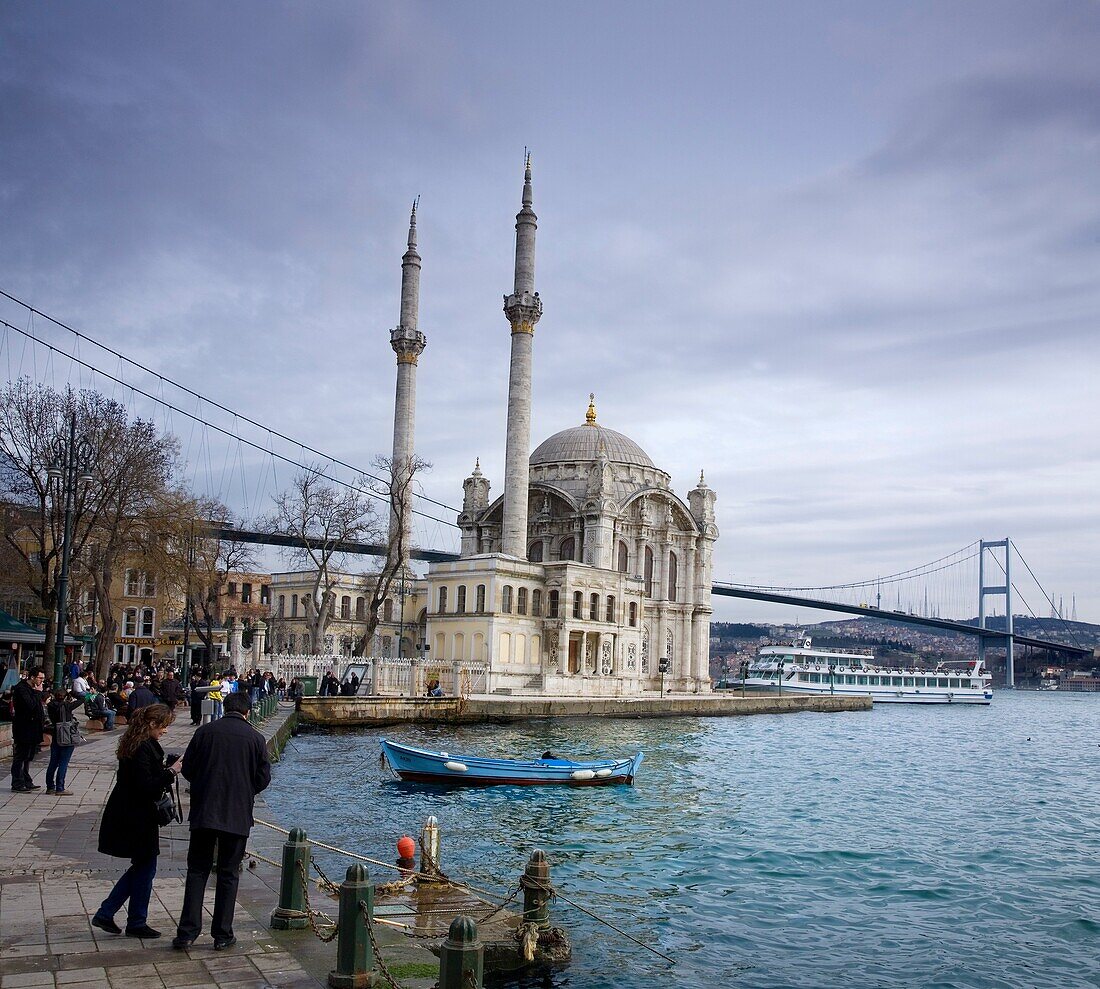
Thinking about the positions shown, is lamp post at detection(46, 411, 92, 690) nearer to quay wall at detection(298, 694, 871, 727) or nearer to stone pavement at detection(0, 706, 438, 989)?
stone pavement at detection(0, 706, 438, 989)

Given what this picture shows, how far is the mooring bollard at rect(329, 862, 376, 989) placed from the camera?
6289 mm

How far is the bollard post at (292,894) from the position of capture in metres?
7.41

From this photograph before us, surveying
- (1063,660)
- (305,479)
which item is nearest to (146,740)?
(305,479)

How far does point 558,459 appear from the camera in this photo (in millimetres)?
69125

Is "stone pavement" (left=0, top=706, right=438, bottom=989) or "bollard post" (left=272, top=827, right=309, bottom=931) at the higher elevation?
"bollard post" (left=272, top=827, right=309, bottom=931)

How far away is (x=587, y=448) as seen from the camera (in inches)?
2714

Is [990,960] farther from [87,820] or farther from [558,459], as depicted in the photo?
[558,459]

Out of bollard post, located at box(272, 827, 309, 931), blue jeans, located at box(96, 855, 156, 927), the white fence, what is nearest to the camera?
blue jeans, located at box(96, 855, 156, 927)

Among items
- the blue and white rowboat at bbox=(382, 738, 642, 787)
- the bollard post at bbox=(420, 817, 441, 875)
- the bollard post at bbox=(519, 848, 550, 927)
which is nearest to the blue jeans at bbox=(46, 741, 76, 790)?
the bollard post at bbox=(420, 817, 441, 875)

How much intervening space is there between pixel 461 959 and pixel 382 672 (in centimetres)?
3681

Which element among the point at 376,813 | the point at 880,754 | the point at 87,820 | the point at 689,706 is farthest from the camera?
the point at 689,706

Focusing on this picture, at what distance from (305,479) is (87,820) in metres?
35.4

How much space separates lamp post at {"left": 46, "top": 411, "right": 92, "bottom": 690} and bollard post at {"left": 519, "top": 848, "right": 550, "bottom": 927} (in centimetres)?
1246

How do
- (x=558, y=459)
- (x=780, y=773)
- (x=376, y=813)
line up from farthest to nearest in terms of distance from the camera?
(x=558, y=459)
(x=780, y=773)
(x=376, y=813)
